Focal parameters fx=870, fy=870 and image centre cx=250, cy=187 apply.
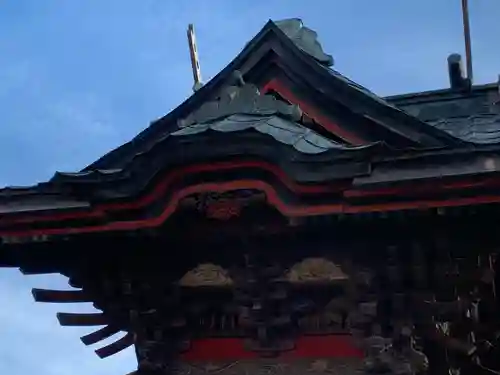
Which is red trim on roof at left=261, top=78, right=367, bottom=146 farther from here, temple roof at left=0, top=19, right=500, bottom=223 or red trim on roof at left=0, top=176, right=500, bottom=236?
red trim on roof at left=0, top=176, right=500, bottom=236

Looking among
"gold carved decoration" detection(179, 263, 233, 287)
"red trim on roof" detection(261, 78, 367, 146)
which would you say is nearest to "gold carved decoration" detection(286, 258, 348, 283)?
"gold carved decoration" detection(179, 263, 233, 287)

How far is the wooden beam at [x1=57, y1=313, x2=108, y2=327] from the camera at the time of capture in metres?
5.06

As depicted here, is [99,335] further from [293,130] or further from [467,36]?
[467,36]

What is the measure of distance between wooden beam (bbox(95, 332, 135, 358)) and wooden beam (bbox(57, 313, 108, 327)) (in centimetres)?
19

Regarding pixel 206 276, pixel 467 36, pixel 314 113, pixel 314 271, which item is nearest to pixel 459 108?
pixel 314 113

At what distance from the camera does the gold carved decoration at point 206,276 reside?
486cm

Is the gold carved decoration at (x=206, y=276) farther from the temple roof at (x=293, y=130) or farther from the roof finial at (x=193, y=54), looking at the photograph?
the roof finial at (x=193, y=54)

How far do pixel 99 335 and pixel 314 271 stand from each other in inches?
55.4

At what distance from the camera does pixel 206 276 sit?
4.90 meters

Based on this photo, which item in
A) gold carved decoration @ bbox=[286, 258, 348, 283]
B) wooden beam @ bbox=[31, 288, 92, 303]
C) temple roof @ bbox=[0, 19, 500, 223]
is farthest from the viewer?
wooden beam @ bbox=[31, 288, 92, 303]

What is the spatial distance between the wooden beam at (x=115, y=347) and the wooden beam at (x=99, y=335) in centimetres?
8

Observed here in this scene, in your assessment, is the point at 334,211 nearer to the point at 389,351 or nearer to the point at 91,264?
the point at 389,351

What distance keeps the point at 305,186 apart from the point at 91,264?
140 centimetres

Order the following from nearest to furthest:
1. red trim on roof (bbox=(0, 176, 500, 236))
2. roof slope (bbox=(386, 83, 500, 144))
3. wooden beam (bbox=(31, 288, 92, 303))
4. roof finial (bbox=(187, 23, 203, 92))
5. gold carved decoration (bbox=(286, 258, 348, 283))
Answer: red trim on roof (bbox=(0, 176, 500, 236)) → gold carved decoration (bbox=(286, 258, 348, 283)) → wooden beam (bbox=(31, 288, 92, 303)) → roof slope (bbox=(386, 83, 500, 144)) → roof finial (bbox=(187, 23, 203, 92))
